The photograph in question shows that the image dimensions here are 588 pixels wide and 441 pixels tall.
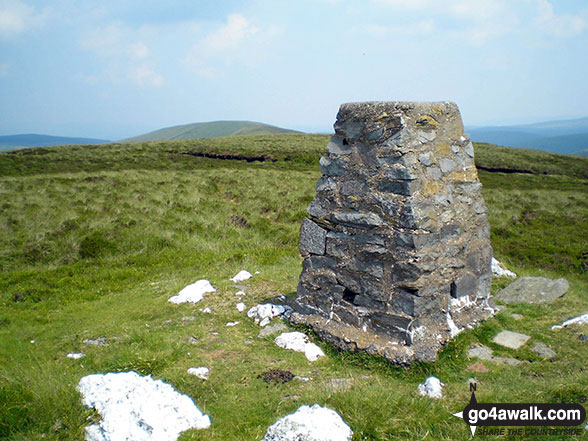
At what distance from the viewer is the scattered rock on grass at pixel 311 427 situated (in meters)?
3.36

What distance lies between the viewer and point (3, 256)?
11.2 meters

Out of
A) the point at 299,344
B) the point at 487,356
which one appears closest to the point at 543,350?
the point at 487,356

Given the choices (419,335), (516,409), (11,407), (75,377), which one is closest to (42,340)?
(75,377)

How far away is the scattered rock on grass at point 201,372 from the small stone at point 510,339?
14.1ft

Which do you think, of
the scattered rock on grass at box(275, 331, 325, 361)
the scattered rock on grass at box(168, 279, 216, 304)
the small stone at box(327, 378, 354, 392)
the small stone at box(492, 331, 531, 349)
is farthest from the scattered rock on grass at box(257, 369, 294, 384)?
the small stone at box(492, 331, 531, 349)

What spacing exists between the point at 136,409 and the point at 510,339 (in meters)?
5.34

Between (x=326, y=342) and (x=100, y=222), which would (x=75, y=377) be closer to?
(x=326, y=342)

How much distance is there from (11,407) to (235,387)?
2188 millimetres

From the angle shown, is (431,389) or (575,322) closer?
(431,389)

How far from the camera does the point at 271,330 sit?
20.8 ft

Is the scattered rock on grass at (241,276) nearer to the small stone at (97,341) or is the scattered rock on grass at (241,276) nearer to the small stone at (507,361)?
the small stone at (97,341)

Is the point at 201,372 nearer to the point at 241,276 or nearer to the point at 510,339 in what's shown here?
the point at 241,276

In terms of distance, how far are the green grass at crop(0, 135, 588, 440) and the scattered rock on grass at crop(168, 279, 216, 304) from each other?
0.61ft

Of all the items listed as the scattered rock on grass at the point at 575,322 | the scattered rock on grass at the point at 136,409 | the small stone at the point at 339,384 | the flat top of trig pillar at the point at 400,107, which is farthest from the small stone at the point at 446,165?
the scattered rock on grass at the point at 136,409
